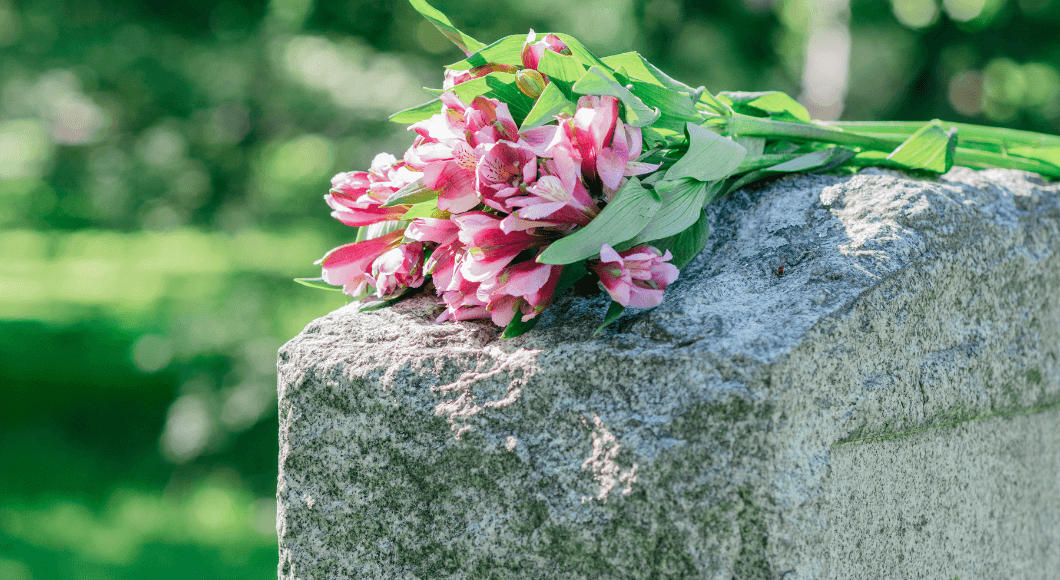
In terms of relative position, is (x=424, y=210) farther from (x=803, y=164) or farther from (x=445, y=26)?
(x=803, y=164)

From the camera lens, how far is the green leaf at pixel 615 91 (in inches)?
31.6

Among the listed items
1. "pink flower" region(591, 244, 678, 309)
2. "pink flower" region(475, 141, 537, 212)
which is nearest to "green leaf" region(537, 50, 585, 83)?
"pink flower" region(475, 141, 537, 212)

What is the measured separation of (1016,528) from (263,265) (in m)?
3.51

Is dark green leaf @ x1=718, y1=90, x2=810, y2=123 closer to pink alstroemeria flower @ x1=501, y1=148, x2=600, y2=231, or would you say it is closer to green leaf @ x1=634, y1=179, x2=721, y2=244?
green leaf @ x1=634, y1=179, x2=721, y2=244

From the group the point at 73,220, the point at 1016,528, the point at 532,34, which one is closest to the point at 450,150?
the point at 532,34

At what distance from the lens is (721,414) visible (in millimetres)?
772

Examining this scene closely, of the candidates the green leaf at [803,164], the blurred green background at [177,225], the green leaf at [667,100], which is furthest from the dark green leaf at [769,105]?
the blurred green background at [177,225]

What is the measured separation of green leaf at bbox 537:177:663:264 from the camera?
32.2 inches

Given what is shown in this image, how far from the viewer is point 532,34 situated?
2.97ft

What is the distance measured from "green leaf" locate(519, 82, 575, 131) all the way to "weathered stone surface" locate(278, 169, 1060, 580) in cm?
25

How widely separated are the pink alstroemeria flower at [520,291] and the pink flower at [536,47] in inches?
9.7

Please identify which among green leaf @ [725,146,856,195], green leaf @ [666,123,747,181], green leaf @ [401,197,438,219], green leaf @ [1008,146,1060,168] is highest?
green leaf @ [401,197,438,219]

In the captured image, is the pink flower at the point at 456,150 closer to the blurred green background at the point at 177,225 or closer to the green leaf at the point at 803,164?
the green leaf at the point at 803,164

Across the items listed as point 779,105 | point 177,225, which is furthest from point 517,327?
point 177,225
